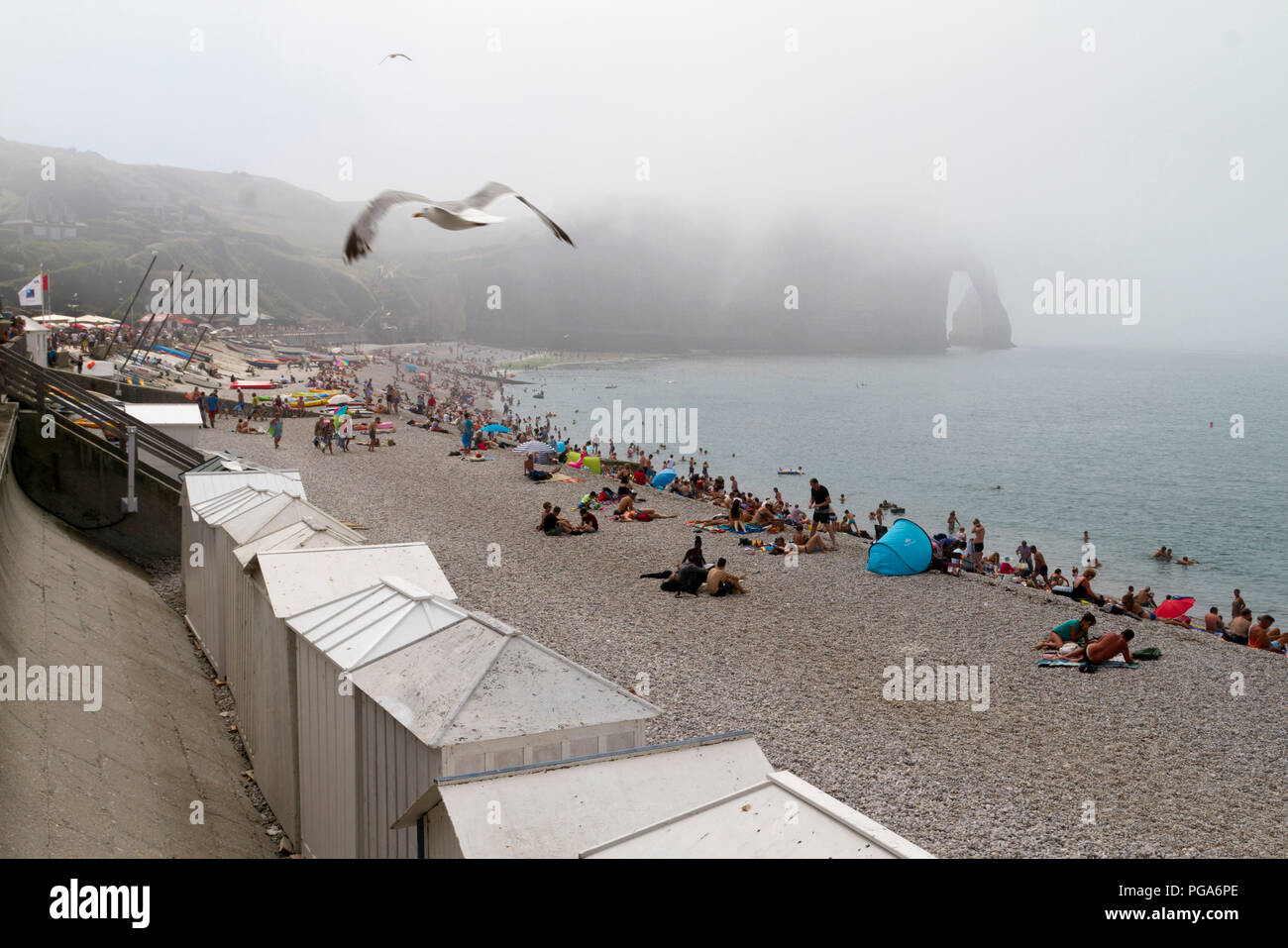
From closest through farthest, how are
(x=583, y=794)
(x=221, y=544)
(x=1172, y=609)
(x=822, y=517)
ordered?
(x=583, y=794) < (x=221, y=544) < (x=1172, y=609) < (x=822, y=517)

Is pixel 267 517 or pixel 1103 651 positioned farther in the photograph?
pixel 1103 651

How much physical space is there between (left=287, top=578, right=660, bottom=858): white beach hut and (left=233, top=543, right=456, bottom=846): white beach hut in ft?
2.25

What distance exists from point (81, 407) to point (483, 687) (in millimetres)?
15703

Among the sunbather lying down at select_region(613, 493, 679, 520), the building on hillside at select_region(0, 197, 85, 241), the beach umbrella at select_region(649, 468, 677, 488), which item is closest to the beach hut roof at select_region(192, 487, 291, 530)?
the sunbather lying down at select_region(613, 493, 679, 520)

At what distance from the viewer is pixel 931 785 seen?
375 inches

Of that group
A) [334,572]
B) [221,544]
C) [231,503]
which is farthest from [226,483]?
[334,572]

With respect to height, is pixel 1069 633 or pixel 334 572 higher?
pixel 334 572

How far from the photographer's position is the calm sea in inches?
1652

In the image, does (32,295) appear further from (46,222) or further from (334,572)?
(46,222)

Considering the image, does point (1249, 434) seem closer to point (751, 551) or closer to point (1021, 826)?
point (751, 551)

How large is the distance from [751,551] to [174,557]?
11.2m

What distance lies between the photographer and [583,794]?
448 centimetres
